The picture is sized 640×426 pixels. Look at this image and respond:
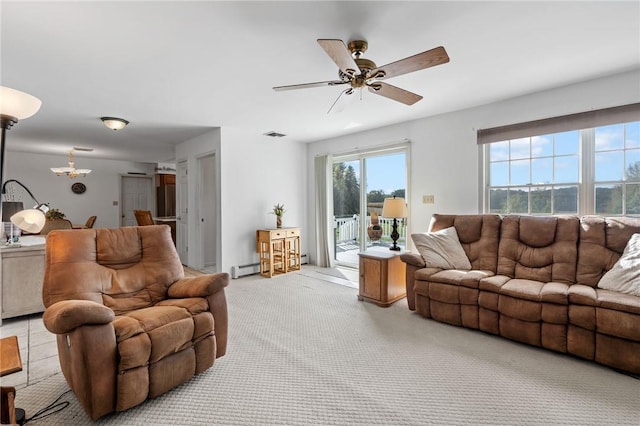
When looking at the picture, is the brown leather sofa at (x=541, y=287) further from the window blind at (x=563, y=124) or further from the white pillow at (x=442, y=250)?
the window blind at (x=563, y=124)

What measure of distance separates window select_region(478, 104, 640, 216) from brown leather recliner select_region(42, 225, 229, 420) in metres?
3.43

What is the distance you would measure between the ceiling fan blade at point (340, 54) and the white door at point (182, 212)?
4482 mm

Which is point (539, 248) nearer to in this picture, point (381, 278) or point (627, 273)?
point (627, 273)

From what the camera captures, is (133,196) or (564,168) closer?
(564,168)

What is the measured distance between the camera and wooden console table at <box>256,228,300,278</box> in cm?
492

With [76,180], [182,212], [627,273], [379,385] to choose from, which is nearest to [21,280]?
[182,212]

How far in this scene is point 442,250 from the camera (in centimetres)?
334

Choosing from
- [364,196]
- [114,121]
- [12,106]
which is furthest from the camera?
[364,196]

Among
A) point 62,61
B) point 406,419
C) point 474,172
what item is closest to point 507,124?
point 474,172

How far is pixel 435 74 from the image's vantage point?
279cm

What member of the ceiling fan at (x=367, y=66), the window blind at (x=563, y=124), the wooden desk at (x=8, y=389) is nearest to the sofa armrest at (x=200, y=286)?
the wooden desk at (x=8, y=389)

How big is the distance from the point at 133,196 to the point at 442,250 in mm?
8400

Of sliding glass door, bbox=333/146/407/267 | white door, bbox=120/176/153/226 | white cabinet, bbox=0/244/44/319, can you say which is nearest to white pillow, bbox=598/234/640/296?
sliding glass door, bbox=333/146/407/267

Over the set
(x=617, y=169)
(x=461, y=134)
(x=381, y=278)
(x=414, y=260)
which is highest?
(x=461, y=134)
